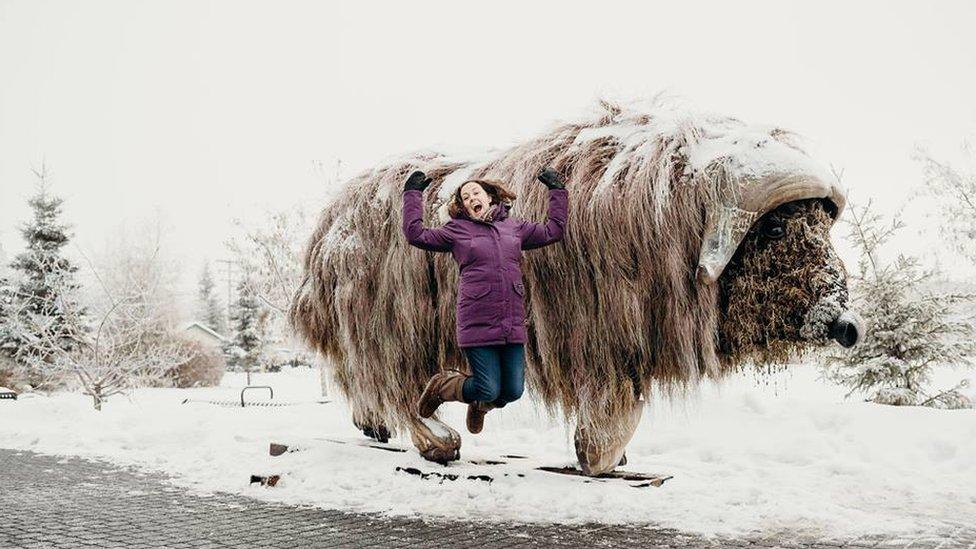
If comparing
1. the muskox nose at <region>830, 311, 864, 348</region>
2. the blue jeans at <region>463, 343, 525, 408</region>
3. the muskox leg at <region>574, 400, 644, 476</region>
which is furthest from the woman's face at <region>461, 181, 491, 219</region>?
the muskox nose at <region>830, 311, 864, 348</region>

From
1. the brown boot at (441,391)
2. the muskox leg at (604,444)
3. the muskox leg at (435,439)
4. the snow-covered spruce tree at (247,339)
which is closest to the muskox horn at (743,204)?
the muskox leg at (604,444)

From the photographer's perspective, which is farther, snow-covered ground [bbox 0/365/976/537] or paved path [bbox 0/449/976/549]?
snow-covered ground [bbox 0/365/976/537]

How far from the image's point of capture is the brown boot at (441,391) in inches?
175

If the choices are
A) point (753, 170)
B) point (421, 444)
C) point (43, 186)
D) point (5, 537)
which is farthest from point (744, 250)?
point (43, 186)

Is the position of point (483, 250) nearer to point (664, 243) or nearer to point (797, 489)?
point (664, 243)

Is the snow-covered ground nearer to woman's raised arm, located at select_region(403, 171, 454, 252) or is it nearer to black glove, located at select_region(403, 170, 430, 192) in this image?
woman's raised arm, located at select_region(403, 171, 454, 252)

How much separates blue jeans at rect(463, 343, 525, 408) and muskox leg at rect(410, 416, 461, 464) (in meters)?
0.88

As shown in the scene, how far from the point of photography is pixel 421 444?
5.06 m

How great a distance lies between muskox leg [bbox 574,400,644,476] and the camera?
14.5 feet

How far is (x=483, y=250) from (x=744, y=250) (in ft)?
4.36

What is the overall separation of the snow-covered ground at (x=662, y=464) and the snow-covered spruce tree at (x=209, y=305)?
38.3 meters

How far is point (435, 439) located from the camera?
16.4 ft

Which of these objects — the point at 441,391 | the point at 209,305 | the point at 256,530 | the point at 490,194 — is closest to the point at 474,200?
the point at 490,194

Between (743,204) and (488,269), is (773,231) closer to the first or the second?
(743,204)
